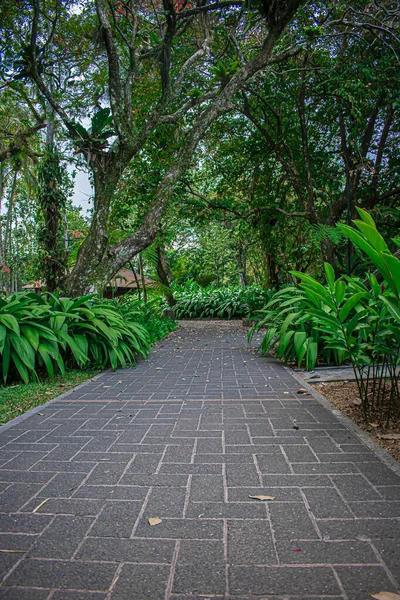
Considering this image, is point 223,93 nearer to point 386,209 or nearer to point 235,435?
point 386,209

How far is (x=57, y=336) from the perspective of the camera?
499 cm

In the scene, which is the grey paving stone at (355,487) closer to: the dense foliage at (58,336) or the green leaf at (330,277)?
the green leaf at (330,277)

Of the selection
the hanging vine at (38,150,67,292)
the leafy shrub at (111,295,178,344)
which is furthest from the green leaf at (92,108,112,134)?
the leafy shrub at (111,295,178,344)

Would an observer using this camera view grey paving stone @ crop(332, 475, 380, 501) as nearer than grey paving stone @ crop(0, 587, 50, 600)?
No

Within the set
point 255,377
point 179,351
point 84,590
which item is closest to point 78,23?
point 179,351

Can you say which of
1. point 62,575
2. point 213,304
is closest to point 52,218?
point 62,575

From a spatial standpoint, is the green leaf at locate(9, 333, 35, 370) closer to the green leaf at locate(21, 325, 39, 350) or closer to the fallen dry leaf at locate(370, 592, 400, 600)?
the green leaf at locate(21, 325, 39, 350)

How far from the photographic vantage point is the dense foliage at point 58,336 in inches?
176

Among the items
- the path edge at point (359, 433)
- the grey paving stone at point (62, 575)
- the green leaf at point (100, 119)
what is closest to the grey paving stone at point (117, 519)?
the grey paving stone at point (62, 575)

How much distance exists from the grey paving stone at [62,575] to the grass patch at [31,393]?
2048 mm

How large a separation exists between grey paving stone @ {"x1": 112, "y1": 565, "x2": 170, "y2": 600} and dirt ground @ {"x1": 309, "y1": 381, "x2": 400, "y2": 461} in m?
1.68

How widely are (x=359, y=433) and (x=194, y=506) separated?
1518mm

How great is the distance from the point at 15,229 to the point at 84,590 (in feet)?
65.5

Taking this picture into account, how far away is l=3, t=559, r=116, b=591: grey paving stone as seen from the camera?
4.90 feet
